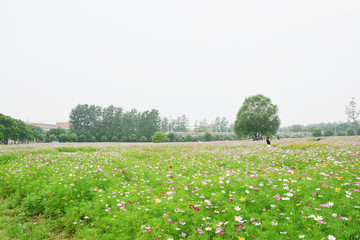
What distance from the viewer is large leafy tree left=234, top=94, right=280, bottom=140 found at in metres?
48.0

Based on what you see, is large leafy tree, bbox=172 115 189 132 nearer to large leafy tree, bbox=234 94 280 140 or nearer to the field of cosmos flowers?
large leafy tree, bbox=234 94 280 140

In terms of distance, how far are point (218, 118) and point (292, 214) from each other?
136 metres

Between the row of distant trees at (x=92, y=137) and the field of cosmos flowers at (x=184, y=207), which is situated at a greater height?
the row of distant trees at (x=92, y=137)

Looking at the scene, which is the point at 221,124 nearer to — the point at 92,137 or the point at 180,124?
the point at 180,124

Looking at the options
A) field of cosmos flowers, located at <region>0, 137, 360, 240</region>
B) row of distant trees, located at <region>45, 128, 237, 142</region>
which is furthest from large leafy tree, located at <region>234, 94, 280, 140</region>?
field of cosmos flowers, located at <region>0, 137, 360, 240</region>

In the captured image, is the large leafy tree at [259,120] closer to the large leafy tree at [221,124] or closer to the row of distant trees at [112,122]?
the row of distant trees at [112,122]

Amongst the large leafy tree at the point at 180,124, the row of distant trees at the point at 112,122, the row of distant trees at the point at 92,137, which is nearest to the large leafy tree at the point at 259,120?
the row of distant trees at the point at 92,137

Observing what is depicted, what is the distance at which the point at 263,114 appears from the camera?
4684 centimetres

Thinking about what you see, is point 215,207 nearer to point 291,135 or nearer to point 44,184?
point 44,184

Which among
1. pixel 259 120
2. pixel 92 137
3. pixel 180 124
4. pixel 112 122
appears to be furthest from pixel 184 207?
pixel 180 124

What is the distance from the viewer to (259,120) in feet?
158

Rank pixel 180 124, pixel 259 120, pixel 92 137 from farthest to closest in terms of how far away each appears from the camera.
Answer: pixel 180 124, pixel 92 137, pixel 259 120

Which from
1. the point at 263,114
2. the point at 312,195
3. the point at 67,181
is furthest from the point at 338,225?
the point at 263,114

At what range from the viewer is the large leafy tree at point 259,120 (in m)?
48.0
